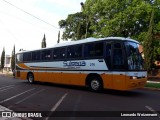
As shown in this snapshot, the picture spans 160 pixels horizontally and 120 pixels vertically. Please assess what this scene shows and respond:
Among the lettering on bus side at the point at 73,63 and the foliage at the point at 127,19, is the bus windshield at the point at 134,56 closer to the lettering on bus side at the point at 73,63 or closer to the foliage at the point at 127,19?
the lettering on bus side at the point at 73,63

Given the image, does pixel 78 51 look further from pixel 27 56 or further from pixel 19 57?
pixel 19 57

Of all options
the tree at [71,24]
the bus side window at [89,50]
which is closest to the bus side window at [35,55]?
the bus side window at [89,50]

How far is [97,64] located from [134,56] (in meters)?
2.31

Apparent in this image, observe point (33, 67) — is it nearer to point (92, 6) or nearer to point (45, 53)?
point (45, 53)

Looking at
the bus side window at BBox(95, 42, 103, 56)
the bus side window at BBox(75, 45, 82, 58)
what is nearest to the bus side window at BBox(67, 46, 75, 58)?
the bus side window at BBox(75, 45, 82, 58)

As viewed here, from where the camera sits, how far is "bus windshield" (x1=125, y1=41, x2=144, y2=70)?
1502 centimetres

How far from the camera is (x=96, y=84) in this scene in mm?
16641

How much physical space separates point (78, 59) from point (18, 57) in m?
10.4

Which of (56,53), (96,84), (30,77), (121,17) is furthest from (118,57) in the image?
(121,17)

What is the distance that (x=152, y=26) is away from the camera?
3694cm

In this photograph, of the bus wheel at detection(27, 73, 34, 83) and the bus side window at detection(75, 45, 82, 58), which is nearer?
the bus side window at detection(75, 45, 82, 58)

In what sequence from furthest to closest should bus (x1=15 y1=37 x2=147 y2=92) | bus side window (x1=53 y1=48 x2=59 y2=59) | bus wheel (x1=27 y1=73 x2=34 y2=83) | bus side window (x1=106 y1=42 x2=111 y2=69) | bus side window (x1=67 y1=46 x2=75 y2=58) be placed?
1. bus wheel (x1=27 y1=73 x2=34 y2=83)
2. bus side window (x1=53 y1=48 x2=59 y2=59)
3. bus side window (x1=67 y1=46 x2=75 y2=58)
4. bus side window (x1=106 y1=42 x2=111 y2=69)
5. bus (x1=15 y1=37 x2=147 y2=92)

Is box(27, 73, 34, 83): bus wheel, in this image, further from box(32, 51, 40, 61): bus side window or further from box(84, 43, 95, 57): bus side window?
box(84, 43, 95, 57): bus side window

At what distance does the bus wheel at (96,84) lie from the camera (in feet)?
54.0
